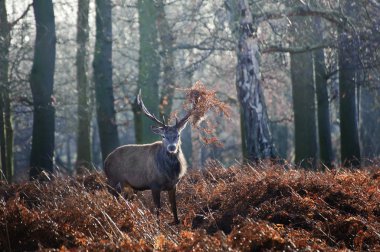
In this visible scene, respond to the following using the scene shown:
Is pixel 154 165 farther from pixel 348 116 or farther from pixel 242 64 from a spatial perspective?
pixel 348 116

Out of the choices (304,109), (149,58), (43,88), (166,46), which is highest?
(166,46)

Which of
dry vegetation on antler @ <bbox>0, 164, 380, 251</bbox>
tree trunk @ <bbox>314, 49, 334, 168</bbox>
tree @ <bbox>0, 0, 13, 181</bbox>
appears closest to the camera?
dry vegetation on antler @ <bbox>0, 164, 380, 251</bbox>

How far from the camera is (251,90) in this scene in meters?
15.8

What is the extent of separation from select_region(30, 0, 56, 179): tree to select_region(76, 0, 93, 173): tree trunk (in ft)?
9.98

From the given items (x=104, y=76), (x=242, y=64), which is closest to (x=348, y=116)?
(x=242, y=64)

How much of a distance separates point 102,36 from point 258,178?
10836mm

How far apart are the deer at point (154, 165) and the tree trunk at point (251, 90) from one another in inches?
139

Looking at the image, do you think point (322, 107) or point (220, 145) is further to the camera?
point (322, 107)

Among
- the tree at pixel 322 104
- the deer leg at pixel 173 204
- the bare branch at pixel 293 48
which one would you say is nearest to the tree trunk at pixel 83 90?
the bare branch at pixel 293 48

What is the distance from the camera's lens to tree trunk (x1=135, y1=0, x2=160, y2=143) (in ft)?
68.2

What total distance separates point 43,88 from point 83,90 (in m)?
4.78

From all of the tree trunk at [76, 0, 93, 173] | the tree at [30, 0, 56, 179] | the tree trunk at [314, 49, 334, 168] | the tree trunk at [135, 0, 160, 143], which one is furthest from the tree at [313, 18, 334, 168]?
the tree at [30, 0, 56, 179]

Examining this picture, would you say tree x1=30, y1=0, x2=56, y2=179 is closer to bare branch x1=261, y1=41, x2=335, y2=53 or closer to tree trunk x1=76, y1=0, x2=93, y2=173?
tree trunk x1=76, y1=0, x2=93, y2=173

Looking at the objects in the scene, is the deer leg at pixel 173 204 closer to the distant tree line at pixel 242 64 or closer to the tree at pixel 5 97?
the distant tree line at pixel 242 64
